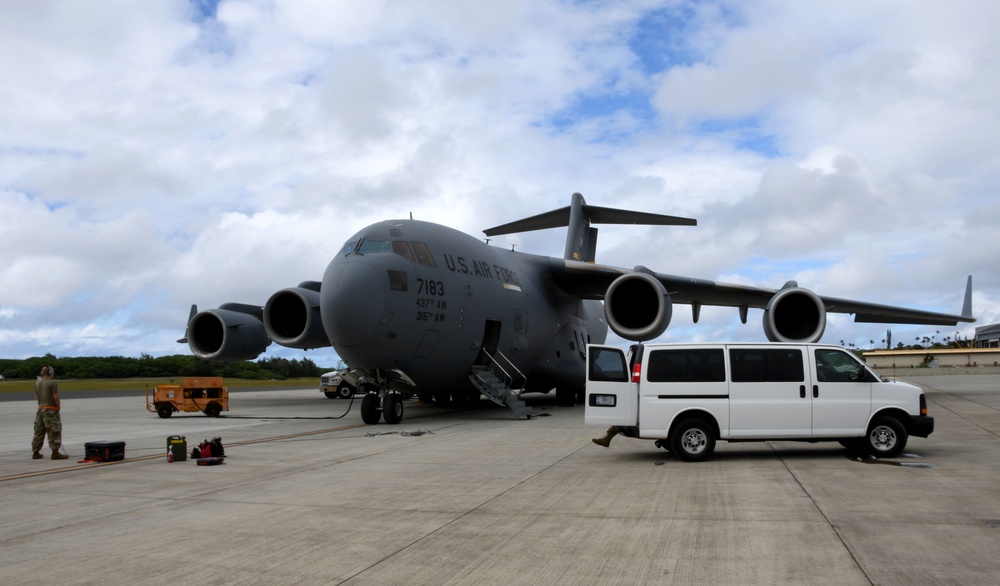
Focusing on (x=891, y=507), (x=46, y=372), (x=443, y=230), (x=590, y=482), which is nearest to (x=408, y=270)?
(x=443, y=230)

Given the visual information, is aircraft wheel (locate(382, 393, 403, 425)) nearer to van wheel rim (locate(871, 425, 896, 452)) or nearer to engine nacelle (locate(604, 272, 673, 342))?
engine nacelle (locate(604, 272, 673, 342))

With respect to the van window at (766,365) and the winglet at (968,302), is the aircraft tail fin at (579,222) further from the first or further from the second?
the van window at (766,365)

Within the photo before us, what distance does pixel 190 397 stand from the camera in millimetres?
21031

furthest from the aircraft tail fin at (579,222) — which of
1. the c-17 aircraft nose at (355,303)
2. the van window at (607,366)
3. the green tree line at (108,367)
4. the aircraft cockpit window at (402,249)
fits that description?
the green tree line at (108,367)

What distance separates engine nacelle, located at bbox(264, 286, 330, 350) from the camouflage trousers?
32.5 ft

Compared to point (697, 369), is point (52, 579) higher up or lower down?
lower down

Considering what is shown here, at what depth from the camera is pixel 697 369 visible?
10.5 m

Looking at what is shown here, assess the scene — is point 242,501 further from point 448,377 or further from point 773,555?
point 448,377

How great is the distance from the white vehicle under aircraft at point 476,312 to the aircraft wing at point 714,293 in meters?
0.05

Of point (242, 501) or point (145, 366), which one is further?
point (145, 366)

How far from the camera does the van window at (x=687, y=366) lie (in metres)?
10.4

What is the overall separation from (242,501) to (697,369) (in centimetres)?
590

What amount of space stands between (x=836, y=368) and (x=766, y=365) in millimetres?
924

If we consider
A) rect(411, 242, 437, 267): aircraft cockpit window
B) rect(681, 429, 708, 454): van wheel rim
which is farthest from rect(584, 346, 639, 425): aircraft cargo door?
rect(411, 242, 437, 267): aircraft cockpit window
